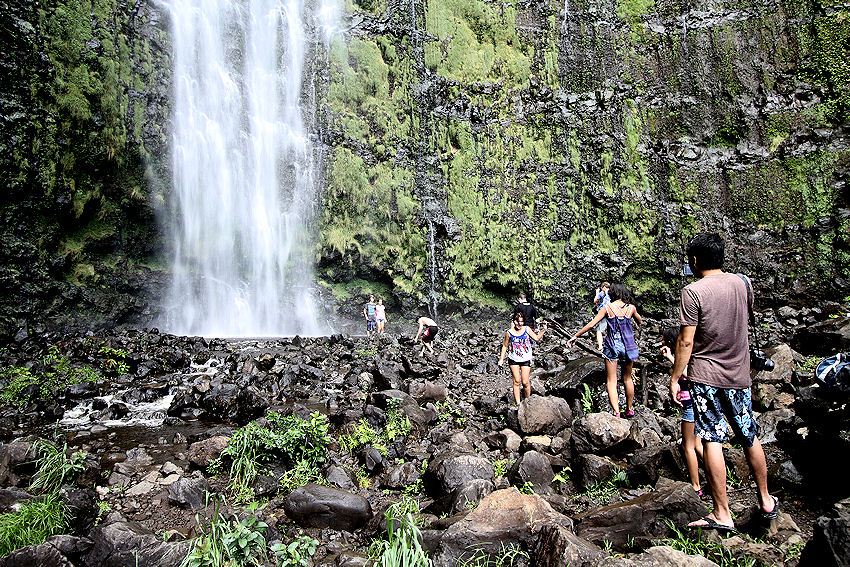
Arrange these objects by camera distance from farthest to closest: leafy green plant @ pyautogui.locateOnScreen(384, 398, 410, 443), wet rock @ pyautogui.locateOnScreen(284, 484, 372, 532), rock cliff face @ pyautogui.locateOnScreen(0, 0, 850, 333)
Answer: rock cliff face @ pyautogui.locateOnScreen(0, 0, 850, 333), leafy green plant @ pyautogui.locateOnScreen(384, 398, 410, 443), wet rock @ pyautogui.locateOnScreen(284, 484, 372, 532)

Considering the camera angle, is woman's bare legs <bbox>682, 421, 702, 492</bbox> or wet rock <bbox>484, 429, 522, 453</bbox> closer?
woman's bare legs <bbox>682, 421, 702, 492</bbox>

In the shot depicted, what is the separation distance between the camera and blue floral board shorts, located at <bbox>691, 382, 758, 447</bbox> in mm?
3539

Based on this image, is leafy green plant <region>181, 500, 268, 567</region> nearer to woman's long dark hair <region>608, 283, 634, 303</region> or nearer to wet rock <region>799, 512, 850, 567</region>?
wet rock <region>799, 512, 850, 567</region>

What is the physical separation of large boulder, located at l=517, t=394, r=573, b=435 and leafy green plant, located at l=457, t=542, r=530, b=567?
310 centimetres

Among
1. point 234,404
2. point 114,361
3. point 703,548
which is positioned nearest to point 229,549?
point 703,548

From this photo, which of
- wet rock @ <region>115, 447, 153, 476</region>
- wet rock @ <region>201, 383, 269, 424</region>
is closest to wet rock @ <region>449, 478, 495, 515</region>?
wet rock @ <region>115, 447, 153, 476</region>

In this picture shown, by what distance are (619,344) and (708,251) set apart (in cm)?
300

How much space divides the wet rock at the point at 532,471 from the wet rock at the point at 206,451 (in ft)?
12.3

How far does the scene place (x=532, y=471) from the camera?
192 inches

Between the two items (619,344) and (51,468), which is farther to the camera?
(619,344)

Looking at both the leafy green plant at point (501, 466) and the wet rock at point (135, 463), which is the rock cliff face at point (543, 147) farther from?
the leafy green plant at point (501, 466)

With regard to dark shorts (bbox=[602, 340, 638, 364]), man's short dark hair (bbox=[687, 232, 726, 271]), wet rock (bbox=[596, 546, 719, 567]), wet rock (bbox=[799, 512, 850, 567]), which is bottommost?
wet rock (bbox=[596, 546, 719, 567])

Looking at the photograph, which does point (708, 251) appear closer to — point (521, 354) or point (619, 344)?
point (619, 344)

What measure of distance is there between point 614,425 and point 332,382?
24.3 feet
